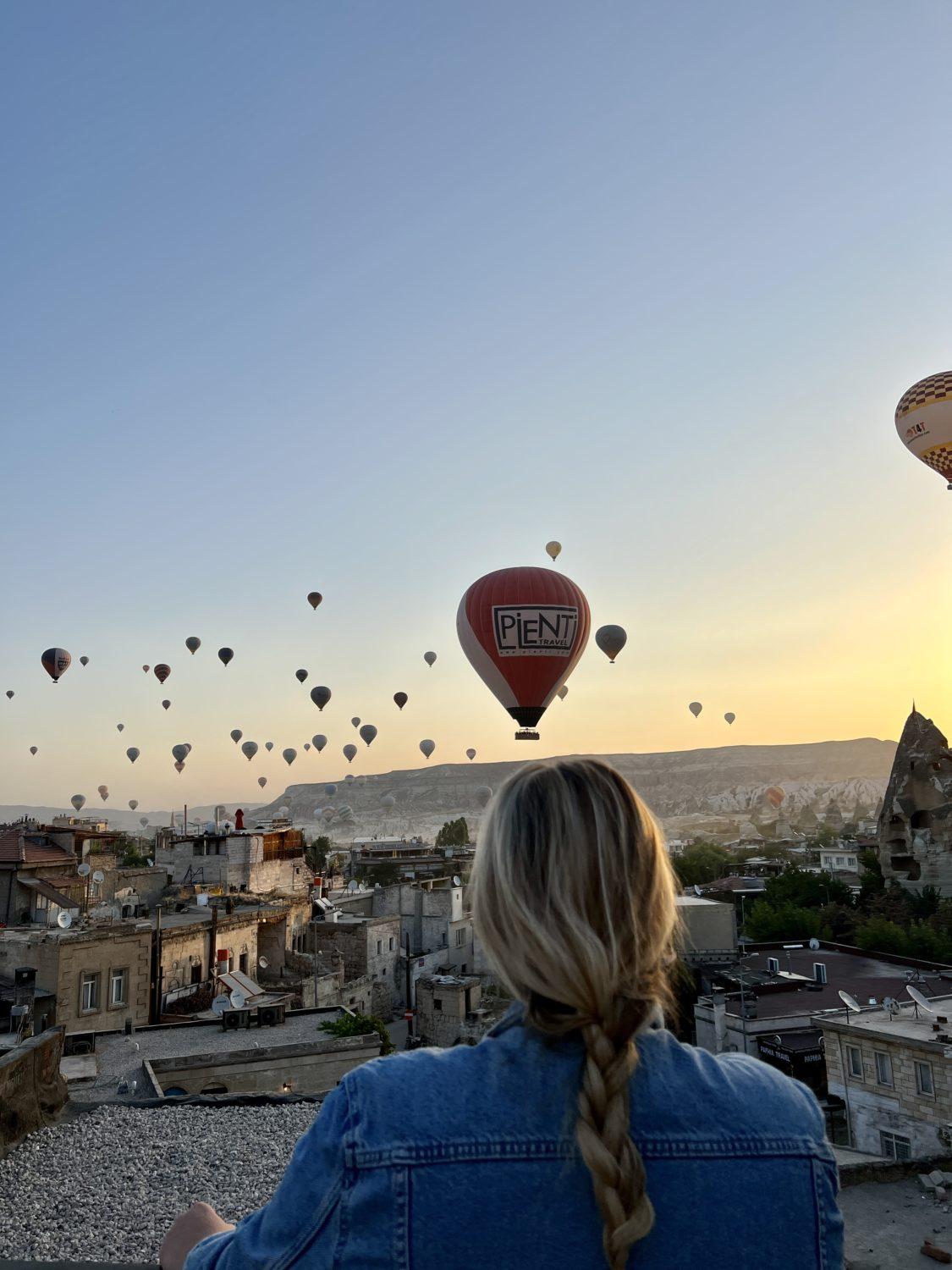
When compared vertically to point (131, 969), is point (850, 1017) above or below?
below

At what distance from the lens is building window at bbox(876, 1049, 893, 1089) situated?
736 inches

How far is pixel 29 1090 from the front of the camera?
7.82m

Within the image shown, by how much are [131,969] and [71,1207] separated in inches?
640

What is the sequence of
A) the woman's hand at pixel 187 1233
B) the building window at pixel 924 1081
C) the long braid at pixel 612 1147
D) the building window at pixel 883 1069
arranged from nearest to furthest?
the long braid at pixel 612 1147 → the woman's hand at pixel 187 1233 → the building window at pixel 924 1081 → the building window at pixel 883 1069

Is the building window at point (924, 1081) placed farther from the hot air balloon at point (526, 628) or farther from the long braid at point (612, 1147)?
the long braid at point (612, 1147)

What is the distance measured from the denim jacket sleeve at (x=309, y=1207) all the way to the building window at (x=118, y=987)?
2215 cm

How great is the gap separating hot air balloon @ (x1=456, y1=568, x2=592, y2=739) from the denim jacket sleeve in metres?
22.3

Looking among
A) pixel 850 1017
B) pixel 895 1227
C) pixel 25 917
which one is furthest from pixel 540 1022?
pixel 25 917

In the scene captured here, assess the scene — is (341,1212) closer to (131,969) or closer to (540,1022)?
(540,1022)

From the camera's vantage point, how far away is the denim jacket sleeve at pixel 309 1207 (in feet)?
4.62

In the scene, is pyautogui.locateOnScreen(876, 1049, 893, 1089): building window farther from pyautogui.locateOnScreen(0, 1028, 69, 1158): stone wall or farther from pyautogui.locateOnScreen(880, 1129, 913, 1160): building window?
pyautogui.locateOnScreen(0, 1028, 69, 1158): stone wall

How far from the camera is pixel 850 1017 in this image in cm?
2088

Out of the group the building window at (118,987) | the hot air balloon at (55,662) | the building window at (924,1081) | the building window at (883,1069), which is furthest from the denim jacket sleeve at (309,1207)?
the hot air balloon at (55,662)

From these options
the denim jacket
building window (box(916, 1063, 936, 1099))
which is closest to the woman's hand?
the denim jacket
